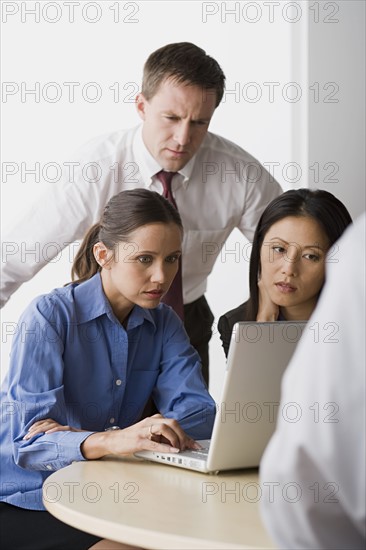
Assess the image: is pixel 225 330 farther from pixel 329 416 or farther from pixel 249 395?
pixel 329 416

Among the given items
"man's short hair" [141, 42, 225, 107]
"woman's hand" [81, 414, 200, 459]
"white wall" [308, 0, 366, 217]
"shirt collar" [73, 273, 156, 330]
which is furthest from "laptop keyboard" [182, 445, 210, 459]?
"white wall" [308, 0, 366, 217]

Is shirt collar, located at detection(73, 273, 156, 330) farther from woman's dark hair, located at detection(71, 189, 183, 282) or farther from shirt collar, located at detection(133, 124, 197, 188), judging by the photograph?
shirt collar, located at detection(133, 124, 197, 188)

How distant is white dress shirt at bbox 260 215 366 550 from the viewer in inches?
26.3

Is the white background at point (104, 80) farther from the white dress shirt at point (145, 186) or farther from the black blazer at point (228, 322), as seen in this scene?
the black blazer at point (228, 322)

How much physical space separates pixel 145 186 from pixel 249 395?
1356 mm

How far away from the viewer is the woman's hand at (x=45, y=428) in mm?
1615

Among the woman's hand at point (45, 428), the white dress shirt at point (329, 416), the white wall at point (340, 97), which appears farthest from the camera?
the white wall at point (340, 97)

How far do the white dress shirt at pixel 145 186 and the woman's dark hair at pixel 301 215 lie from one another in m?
0.41

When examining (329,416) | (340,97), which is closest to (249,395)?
(329,416)

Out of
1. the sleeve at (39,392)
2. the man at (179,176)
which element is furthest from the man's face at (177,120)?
the sleeve at (39,392)

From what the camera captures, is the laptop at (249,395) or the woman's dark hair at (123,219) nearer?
the laptop at (249,395)

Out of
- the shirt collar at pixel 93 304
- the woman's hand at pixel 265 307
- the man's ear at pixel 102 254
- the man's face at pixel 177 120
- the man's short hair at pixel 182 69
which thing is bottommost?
the woman's hand at pixel 265 307

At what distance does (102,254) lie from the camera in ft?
6.65

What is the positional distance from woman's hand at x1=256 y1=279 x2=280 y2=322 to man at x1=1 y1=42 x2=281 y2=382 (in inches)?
18.1
